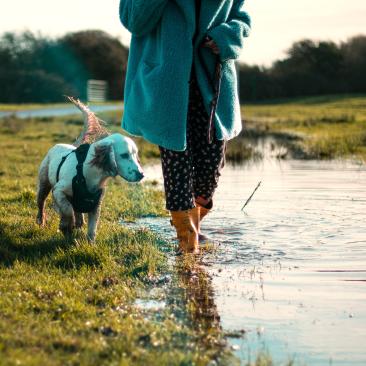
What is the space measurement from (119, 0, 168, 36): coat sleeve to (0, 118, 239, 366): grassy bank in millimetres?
1660

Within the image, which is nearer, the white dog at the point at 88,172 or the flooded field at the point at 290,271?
the flooded field at the point at 290,271

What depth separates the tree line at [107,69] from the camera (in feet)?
140

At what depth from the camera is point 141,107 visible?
6.33 m

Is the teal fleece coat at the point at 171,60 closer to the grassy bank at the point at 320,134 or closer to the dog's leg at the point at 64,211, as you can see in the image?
the dog's leg at the point at 64,211

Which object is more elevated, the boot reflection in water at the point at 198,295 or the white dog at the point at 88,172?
the white dog at the point at 88,172

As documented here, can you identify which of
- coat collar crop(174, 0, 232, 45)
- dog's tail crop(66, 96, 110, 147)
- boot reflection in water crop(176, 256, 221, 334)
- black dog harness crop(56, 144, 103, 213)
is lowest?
boot reflection in water crop(176, 256, 221, 334)

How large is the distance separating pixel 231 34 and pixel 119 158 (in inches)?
50.0

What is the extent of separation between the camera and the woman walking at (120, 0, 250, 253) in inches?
241

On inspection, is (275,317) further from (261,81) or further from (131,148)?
(261,81)

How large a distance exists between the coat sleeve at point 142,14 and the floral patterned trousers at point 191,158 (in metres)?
0.51

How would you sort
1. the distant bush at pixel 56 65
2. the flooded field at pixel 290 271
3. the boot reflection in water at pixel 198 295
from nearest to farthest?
the flooded field at pixel 290 271
the boot reflection in water at pixel 198 295
the distant bush at pixel 56 65

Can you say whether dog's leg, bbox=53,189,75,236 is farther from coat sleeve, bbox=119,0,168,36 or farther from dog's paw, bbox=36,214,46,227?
coat sleeve, bbox=119,0,168,36

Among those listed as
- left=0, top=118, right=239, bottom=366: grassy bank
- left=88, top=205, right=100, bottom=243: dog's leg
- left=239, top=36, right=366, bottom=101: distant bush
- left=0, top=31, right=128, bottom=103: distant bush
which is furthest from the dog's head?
left=0, top=31, right=128, bottom=103: distant bush

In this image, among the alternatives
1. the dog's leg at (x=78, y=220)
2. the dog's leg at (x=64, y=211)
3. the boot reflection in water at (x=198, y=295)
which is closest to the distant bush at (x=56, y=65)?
the dog's leg at (x=78, y=220)
